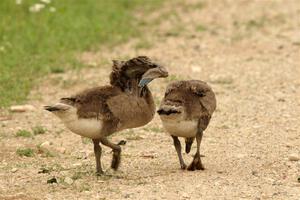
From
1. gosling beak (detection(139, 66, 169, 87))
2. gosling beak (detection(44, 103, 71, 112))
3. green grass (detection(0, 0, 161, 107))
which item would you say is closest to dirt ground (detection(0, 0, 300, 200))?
green grass (detection(0, 0, 161, 107))

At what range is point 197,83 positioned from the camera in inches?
320

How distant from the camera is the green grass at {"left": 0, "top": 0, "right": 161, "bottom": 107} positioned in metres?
12.0

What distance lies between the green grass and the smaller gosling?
3.40 metres

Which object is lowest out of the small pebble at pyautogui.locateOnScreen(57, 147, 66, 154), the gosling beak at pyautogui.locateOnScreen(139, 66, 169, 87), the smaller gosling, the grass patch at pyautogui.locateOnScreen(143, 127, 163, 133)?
the small pebble at pyautogui.locateOnScreen(57, 147, 66, 154)

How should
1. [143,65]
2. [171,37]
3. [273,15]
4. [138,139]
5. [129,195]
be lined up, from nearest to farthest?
1. [129,195]
2. [143,65]
3. [138,139]
4. [171,37]
5. [273,15]

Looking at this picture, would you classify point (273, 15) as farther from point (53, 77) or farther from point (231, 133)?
point (231, 133)

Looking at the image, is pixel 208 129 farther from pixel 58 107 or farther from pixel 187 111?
A: pixel 58 107

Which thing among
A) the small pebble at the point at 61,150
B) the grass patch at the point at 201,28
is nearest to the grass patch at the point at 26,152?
the small pebble at the point at 61,150

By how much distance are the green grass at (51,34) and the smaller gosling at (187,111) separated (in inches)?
134

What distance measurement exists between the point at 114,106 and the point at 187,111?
631mm

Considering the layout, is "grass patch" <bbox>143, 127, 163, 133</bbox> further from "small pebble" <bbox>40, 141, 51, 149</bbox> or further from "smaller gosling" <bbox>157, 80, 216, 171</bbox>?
"smaller gosling" <bbox>157, 80, 216, 171</bbox>

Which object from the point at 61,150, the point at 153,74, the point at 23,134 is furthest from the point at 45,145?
the point at 153,74

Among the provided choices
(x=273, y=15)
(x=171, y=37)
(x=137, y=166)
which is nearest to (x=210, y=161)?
(x=137, y=166)

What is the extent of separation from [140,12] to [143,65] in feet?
29.4
